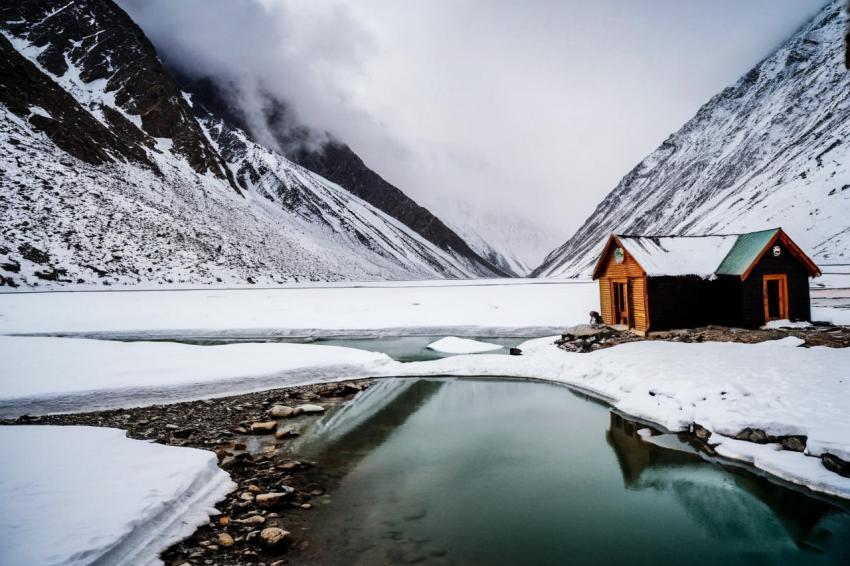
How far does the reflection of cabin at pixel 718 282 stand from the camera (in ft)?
71.6

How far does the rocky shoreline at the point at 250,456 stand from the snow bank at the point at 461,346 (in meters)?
8.05

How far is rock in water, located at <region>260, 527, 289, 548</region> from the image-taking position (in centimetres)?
655

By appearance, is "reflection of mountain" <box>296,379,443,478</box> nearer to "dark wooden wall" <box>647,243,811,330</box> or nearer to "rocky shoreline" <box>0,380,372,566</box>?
"rocky shoreline" <box>0,380,372,566</box>

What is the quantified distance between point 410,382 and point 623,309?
14157 mm

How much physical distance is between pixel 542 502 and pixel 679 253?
20211mm

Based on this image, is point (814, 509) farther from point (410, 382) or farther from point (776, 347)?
point (410, 382)

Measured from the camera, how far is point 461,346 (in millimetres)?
25391

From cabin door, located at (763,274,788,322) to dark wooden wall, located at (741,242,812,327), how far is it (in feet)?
0.63

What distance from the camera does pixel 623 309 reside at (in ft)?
83.9

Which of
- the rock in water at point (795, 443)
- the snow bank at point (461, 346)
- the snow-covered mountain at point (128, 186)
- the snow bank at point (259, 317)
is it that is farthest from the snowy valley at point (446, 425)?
the snow-covered mountain at point (128, 186)

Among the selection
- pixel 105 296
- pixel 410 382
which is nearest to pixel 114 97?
pixel 105 296

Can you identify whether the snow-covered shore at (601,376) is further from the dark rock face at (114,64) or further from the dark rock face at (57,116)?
the dark rock face at (114,64)

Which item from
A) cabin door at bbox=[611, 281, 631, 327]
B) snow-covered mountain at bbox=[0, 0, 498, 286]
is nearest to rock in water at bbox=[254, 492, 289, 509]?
cabin door at bbox=[611, 281, 631, 327]

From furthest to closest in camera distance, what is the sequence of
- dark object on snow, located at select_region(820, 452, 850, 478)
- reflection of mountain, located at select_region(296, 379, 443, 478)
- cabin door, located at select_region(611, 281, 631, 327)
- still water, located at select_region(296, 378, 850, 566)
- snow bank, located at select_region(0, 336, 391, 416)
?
1. cabin door, located at select_region(611, 281, 631, 327)
2. snow bank, located at select_region(0, 336, 391, 416)
3. reflection of mountain, located at select_region(296, 379, 443, 478)
4. dark object on snow, located at select_region(820, 452, 850, 478)
5. still water, located at select_region(296, 378, 850, 566)
